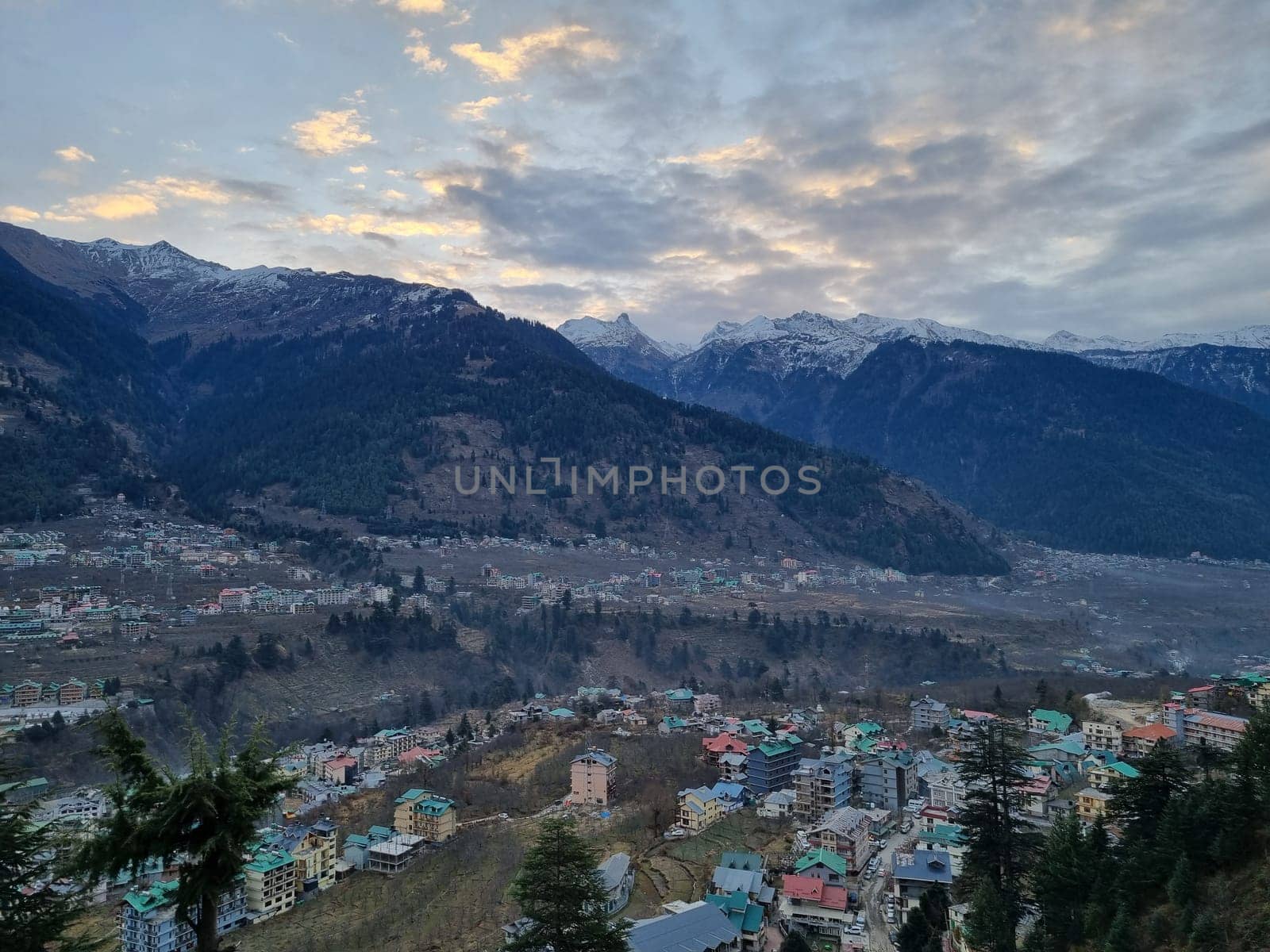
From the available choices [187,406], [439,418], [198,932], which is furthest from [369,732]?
[187,406]

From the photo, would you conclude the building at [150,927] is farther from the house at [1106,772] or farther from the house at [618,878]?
the house at [1106,772]

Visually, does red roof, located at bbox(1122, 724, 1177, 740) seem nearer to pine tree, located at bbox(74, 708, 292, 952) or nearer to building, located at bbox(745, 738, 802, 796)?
building, located at bbox(745, 738, 802, 796)

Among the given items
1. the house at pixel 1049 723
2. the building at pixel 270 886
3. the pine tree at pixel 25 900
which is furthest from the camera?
the house at pixel 1049 723

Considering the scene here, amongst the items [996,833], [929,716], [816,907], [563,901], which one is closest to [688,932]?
[816,907]

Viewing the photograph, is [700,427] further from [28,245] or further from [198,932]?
[28,245]

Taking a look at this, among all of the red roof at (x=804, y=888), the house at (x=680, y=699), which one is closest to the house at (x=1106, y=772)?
the red roof at (x=804, y=888)

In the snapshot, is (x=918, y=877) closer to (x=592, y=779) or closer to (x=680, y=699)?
(x=592, y=779)
